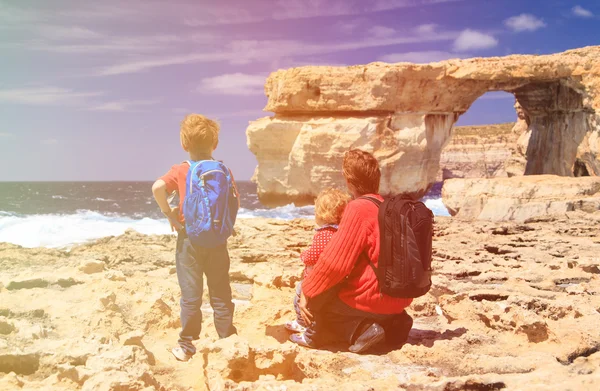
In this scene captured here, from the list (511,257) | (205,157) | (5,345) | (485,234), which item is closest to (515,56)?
(485,234)

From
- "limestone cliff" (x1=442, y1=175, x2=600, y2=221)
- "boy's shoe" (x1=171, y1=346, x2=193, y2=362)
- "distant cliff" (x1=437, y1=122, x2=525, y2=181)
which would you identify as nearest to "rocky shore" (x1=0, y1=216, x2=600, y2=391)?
"boy's shoe" (x1=171, y1=346, x2=193, y2=362)

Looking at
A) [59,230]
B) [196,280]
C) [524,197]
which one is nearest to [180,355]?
[196,280]

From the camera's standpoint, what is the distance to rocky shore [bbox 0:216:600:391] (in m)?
2.18

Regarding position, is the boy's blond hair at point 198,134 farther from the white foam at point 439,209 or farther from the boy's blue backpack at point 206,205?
the white foam at point 439,209

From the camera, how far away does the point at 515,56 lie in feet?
64.8

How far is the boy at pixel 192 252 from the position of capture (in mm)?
3066

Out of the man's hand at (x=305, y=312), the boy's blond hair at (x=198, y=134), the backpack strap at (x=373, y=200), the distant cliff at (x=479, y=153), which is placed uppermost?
the distant cliff at (x=479, y=153)

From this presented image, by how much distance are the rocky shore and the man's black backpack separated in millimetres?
385

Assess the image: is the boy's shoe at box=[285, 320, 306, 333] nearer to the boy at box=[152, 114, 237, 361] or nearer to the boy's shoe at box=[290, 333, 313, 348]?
the boy's shoe at box=[290, 333, 313, 348]

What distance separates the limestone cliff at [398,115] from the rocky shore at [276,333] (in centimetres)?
1531

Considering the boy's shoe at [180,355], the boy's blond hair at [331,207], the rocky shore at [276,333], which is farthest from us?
the boy's blond hair at [331,207]

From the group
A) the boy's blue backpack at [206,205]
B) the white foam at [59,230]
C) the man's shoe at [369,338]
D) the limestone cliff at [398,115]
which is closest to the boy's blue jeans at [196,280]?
the boy's blue backpack at [206,205]

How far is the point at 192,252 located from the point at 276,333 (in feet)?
2.89

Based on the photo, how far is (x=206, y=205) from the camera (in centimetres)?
295
